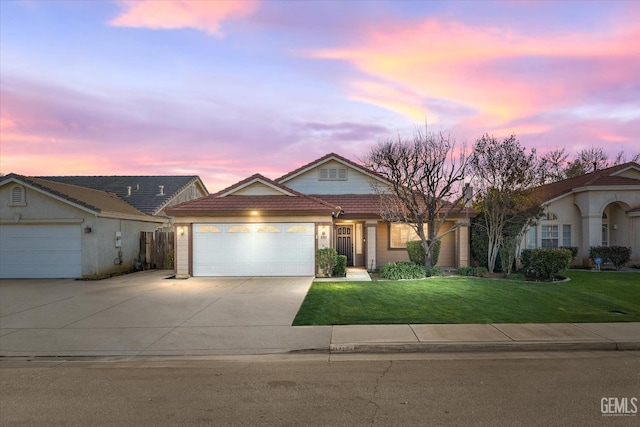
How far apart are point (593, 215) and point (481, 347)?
16493 mm

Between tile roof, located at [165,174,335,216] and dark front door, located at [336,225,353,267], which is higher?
tile roof, located at [165,174,335,216]

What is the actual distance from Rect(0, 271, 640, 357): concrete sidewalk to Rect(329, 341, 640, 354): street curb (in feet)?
0.06

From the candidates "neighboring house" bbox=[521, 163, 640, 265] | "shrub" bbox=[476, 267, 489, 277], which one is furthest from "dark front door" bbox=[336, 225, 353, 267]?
"neighboring house" bbox=[521, 163, 640, 265]

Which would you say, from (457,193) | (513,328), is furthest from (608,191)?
(513,328)

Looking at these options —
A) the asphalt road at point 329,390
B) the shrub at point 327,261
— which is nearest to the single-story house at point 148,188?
the shrub at point 327,261

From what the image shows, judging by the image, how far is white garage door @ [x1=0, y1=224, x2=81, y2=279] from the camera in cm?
1730

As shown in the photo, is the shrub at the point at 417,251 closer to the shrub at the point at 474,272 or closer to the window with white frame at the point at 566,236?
the shrub at the point at 474,272

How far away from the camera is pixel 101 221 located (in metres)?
17.9

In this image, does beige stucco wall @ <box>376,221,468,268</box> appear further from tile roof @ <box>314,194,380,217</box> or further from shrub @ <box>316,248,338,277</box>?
shrub @ <box>316,248,338,277</box>

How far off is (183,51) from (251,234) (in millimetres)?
7710

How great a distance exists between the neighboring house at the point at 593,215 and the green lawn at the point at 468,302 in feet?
17.7

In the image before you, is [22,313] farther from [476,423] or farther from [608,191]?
[608,191]

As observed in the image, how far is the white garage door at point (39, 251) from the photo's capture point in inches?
681

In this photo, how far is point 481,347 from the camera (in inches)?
283
